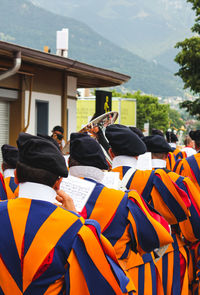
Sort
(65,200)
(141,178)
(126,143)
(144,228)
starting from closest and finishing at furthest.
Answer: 1. (65,200)
2. (144,228)
3. (126,143)
4. (141,178)

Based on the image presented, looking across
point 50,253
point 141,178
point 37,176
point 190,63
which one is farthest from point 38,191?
point 190,63

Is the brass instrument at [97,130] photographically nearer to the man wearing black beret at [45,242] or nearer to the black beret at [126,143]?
the black beret at [126,143]

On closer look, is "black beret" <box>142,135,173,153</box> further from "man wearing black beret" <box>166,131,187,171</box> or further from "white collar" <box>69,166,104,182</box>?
"man wearing black beret" <box>166,131,187,171</box>

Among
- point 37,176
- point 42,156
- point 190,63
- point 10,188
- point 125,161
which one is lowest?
point 10,188

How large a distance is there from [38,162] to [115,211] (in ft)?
3.78

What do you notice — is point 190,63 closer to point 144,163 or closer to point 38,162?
point 144,163

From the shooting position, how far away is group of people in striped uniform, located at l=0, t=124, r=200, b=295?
9.77 ft

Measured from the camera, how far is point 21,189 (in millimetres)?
3064

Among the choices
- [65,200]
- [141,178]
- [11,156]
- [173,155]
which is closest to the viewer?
[65,200]

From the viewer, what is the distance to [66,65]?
40.2 feet

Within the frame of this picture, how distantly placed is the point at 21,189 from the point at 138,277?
1.83 metres

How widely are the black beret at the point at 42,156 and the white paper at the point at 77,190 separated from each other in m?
0.60

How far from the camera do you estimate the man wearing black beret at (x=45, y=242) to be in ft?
9.71

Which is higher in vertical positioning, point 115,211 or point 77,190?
point 77,190
